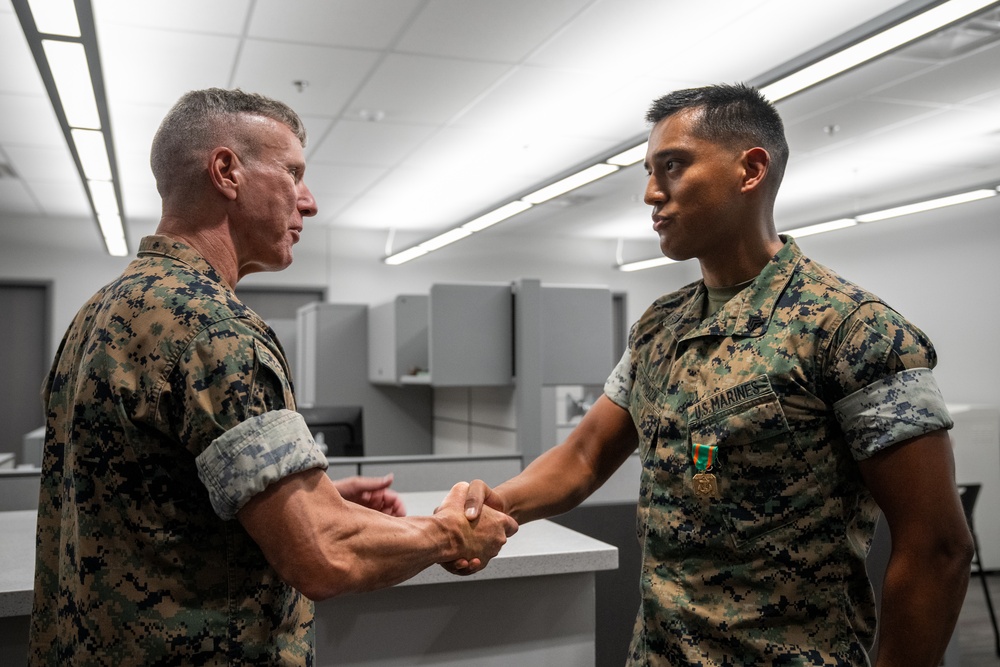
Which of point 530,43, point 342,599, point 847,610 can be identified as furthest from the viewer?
point 530,43

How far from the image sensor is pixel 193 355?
1040 mm

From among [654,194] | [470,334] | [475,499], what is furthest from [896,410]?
[470,334]

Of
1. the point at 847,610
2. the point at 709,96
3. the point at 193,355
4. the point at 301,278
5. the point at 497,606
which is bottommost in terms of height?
the point at 497,606

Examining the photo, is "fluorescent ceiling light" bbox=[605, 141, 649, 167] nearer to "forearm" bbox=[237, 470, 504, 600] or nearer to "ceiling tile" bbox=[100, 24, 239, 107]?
"ceiling tile" bbox=[100, 24, 239, 107]

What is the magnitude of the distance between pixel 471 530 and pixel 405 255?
700 centimetres

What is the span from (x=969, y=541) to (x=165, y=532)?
1.05 m

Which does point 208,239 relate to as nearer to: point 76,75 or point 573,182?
point 76,75

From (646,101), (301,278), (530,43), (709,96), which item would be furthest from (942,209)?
(709,96)

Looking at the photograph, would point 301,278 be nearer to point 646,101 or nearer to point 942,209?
point 646,101

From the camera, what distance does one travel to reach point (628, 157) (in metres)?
4.18

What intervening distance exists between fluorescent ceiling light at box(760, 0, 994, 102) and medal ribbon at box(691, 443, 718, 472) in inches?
70.0

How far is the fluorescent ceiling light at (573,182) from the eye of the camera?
4.42 m

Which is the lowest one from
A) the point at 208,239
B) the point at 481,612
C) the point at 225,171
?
the point at 481,612

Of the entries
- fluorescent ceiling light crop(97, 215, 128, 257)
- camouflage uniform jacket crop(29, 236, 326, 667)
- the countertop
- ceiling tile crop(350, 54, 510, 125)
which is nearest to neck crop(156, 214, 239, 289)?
camouflage uniform jacket crop(29, 236, 326, 667)
